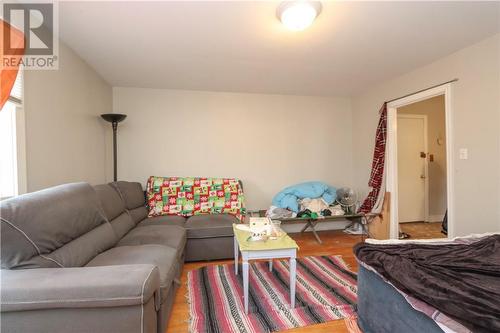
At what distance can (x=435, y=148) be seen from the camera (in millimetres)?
4418

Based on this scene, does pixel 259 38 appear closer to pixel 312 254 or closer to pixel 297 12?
pixel 297 12

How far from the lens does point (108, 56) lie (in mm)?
2496

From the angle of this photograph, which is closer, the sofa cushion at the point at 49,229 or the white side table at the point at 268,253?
the sofa cushion at the point at 49,229

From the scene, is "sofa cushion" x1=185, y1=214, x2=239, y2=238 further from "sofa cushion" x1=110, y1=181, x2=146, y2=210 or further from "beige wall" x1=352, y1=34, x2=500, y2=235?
"beige wall" x1=352, y1=34, x2=500, y2=235

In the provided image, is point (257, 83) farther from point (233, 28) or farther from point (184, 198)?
point (184, 198)

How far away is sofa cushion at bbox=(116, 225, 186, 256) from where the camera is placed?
208 cm

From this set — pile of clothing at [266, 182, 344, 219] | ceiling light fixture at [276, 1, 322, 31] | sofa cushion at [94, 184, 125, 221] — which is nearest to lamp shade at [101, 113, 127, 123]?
sofa cushion at [94, 184, 125, 221]

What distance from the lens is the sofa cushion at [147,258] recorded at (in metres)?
1.55

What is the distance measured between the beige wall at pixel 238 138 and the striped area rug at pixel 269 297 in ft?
5.05

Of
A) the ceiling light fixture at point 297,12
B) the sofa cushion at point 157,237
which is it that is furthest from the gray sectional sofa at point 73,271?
the ceiling light fixture at point 297,12

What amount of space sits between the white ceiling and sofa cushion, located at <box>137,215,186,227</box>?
1835 mm

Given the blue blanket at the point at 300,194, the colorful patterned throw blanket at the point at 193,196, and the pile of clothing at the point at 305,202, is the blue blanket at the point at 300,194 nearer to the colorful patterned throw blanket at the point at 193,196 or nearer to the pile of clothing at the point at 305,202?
the pile of clothing at the point at 305,202

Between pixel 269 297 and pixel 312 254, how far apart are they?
1175mm

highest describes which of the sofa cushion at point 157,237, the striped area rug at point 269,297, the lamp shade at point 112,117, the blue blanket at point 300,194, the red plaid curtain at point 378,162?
the lamp shade at point 112,117
